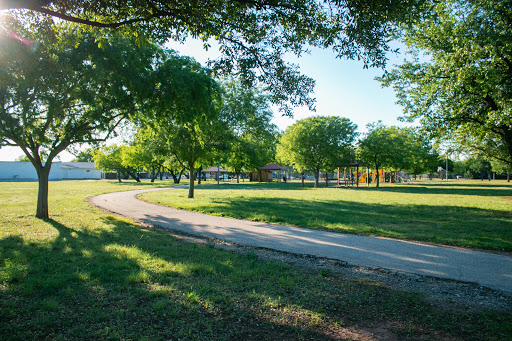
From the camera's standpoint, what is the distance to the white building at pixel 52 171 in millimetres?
73438

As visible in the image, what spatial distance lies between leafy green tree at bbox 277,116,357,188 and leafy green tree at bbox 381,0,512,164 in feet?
67.7

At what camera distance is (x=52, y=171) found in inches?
3280

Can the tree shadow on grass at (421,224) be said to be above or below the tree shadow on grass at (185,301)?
above

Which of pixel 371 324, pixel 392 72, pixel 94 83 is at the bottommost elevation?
pixel 371 324

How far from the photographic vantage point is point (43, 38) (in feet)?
22.4

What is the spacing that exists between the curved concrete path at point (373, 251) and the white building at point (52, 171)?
80.6 m

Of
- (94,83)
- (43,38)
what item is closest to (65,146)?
(94,83)

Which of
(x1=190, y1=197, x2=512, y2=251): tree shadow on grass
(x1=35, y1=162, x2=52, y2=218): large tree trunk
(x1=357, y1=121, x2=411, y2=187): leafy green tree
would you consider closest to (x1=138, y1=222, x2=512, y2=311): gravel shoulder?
(x1=190, y1=197, x2=512, y2=251): tree shadow on grass

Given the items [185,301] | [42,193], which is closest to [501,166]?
[185,301]

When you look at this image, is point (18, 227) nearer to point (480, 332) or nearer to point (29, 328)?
point (29, 328)

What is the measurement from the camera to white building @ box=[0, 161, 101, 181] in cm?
7344

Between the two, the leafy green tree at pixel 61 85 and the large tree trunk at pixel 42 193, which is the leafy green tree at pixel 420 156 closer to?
the leafy green tree at pixel 61 85

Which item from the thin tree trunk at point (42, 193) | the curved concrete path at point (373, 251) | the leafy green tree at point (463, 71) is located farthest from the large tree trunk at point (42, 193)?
the leafy green tree at point (463, 71)

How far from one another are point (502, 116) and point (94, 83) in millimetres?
14220
